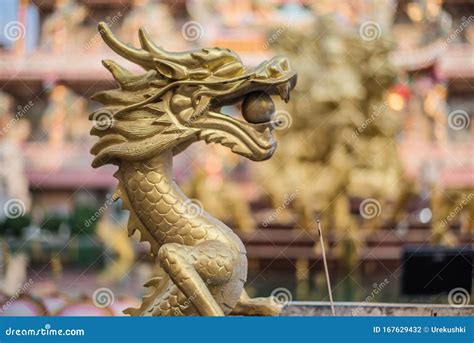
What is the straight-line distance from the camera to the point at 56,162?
12180mm

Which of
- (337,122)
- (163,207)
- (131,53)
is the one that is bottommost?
(337,122)

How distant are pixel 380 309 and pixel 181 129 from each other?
856 mm

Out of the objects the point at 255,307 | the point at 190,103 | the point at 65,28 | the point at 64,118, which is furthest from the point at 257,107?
the point at 65,28

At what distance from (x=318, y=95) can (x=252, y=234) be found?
1936 mm

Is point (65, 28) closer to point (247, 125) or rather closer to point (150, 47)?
point (150, 47)

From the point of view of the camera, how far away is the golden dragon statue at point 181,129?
2.18m

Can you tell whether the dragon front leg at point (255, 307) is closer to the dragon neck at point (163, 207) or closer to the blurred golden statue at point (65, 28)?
the dragon neck at point (163, 207)

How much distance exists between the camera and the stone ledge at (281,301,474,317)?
8.09 ft

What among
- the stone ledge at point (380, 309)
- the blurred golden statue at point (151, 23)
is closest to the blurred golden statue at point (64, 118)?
the blurred golden statue at point (151, 23)

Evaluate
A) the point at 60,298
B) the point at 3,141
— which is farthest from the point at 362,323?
the point at 3,141

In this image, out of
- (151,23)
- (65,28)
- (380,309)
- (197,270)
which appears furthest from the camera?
(65,28)

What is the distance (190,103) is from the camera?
7.26ft

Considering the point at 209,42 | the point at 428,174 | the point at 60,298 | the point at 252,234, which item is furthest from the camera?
the point at 209,42

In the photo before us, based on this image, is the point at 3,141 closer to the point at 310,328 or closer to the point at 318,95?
the point at 318,95
